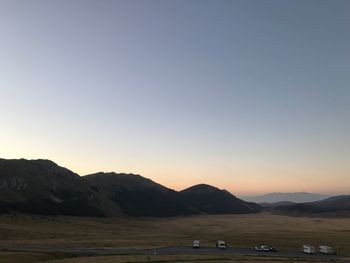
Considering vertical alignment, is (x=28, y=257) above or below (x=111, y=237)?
below

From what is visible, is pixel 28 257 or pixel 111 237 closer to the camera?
pixel 28 257

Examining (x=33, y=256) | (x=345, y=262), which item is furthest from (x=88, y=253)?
(x=345, y=262)

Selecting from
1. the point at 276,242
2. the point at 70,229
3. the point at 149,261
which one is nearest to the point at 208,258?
the point at 149,261

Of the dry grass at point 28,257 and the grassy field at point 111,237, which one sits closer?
the dry grass at point 28,257

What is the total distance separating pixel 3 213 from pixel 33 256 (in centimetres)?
12302

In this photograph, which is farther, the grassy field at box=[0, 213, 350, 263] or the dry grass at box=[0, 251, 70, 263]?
the grassy field at box=[0, 213, 350, 263]

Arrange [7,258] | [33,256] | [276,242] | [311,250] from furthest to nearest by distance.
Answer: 1. [276,242]
2. [311,250]
3. [33,256]
4. [7,258]

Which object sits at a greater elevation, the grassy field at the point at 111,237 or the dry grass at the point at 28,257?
the grassy field at the point at 111,237

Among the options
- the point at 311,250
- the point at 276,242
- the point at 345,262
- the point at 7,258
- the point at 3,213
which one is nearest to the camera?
the point at 7,258

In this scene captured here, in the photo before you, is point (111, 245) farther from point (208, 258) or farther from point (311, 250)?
point (311, 250)

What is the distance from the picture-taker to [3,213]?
630 ft

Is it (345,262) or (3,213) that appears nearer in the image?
(345,262)

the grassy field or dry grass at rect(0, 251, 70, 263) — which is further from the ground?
the grassy field

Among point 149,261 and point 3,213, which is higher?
point 3,213
